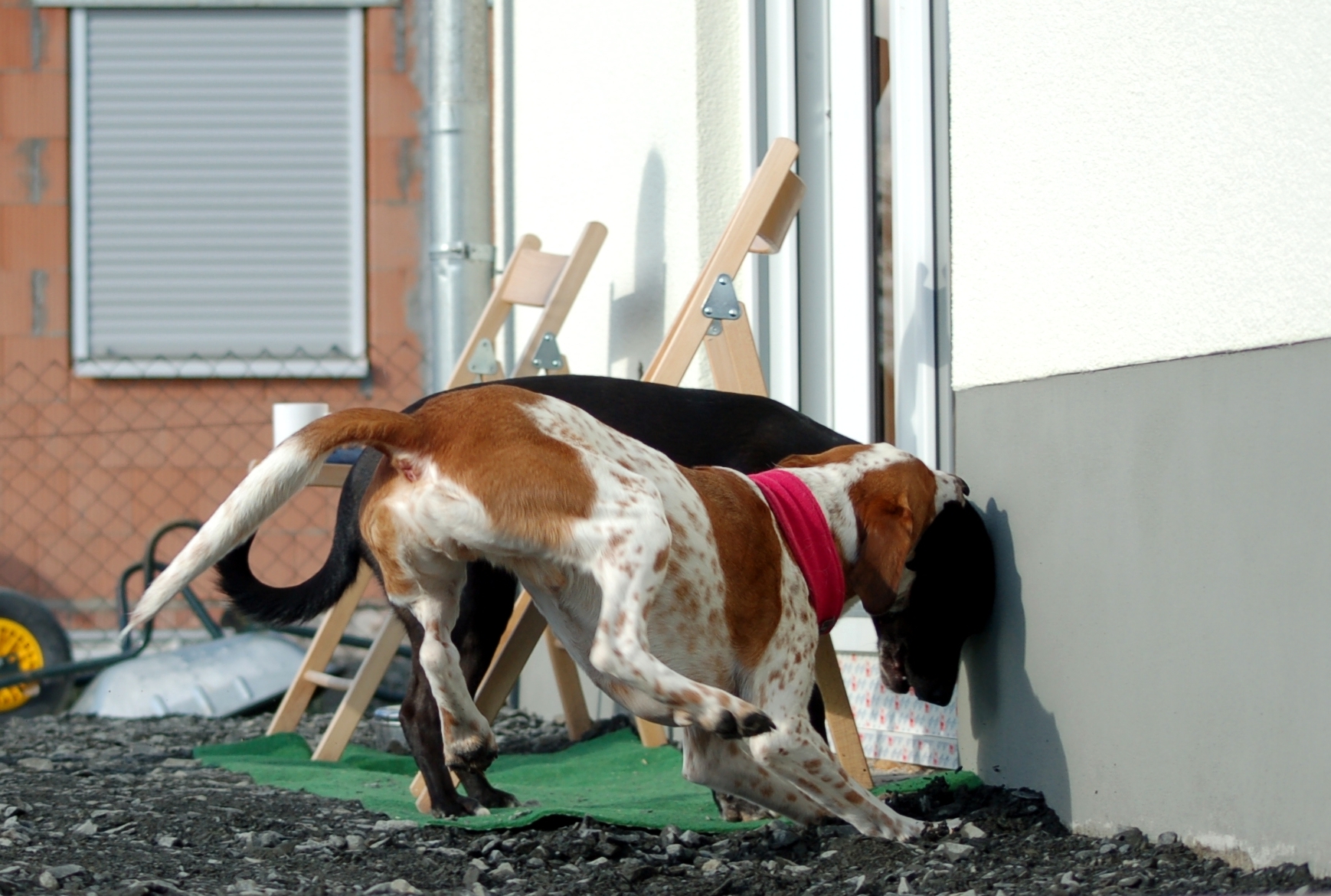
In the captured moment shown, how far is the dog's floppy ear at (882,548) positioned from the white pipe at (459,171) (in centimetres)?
364

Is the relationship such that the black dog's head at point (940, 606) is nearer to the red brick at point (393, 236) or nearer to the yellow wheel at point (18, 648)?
the yellow wheel at point (18, 648)

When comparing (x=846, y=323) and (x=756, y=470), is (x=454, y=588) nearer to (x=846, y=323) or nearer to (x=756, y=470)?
(x=756, y=470)

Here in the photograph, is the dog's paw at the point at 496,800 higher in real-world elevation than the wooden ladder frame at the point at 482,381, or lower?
lower

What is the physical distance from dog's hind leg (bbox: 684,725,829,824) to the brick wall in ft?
20.0

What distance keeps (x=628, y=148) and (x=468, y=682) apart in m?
2.52

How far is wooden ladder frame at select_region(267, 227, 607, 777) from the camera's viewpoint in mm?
4477

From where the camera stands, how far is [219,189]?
9531 millimetres

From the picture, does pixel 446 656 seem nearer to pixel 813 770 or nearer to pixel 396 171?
pixel 813 770

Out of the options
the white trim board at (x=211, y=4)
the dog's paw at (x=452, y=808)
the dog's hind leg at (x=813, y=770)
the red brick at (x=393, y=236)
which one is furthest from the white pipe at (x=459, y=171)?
the dog's hind leg at (x=813, y=770)

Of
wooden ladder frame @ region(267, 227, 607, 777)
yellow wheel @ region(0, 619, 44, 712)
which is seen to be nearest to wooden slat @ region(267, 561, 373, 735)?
wooden ladder frame @ region(267, 227, 607, 777)

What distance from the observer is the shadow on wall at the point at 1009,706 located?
298cm

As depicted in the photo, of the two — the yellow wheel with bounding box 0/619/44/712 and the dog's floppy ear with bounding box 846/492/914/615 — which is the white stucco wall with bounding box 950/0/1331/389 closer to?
the dog's floppy ear with bounding box 846/492/914/615

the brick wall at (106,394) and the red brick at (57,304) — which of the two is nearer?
the brick wall at (106,394)

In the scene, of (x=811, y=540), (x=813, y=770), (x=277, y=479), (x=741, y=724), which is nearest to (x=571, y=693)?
(x=811, y=540)
